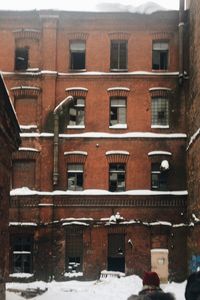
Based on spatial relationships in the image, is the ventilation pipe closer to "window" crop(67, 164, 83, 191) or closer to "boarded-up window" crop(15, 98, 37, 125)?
"window" crop(67, 164, 83, 191)

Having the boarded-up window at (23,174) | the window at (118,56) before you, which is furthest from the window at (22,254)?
the window at (118,56)

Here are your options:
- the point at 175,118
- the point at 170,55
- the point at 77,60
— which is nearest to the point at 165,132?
the point at 175,118

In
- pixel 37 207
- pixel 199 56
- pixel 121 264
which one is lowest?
pixel 121 264

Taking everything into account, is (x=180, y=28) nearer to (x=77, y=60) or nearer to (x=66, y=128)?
(x=77, y=60)

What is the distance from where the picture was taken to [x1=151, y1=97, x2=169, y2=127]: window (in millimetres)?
30306

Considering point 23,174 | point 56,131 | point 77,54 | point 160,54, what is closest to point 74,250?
point 23,174

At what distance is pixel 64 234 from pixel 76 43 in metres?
10.1

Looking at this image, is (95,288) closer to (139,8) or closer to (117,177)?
(117,177)

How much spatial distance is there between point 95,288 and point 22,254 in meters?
4.77

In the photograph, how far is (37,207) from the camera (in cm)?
2911

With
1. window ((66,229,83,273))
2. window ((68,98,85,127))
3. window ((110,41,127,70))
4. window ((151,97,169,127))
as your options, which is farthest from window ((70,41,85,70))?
window ((66,229,83,273))

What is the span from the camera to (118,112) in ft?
99.8

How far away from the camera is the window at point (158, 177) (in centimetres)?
2967

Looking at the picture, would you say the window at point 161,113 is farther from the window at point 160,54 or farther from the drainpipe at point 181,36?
the window at point 160,54
